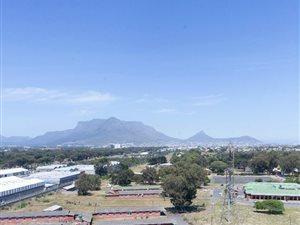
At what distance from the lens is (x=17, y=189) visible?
4150 cm

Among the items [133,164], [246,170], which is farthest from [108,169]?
[246,170]

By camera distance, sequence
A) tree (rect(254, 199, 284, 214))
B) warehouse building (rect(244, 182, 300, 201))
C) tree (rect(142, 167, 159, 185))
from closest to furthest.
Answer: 1. tree (rect(254, 199, 284, 214))
2. warehouse building (rect(244, 182, 300, 201))
3. tree (rect(142, 167, 159, 185))

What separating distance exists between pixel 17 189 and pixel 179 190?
1886 cm

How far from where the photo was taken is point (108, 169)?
63.6 m

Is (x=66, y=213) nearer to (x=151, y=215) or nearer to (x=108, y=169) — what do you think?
(x=151, y=215)

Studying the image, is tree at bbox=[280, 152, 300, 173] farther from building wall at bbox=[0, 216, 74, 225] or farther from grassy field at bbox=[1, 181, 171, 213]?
building wall at bbox=[0, 216, 74, 225]

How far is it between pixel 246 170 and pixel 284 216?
38399 mm

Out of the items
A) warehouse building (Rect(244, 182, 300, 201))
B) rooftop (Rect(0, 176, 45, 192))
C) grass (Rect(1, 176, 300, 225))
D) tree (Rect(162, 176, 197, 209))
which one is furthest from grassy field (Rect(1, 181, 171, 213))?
warehouse building (Rect(244, 182, 300, 201))

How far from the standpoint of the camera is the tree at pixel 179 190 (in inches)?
1264

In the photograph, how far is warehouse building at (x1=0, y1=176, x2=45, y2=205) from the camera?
39.1 meters

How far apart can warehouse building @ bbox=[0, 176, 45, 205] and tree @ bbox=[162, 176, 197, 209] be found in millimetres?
16841

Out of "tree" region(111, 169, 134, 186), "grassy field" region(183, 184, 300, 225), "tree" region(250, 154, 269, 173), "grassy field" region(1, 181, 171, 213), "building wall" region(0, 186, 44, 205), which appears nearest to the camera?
"grassy field" region(183, 184, 300, 225)

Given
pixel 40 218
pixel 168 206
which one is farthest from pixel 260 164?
pixel 40 218

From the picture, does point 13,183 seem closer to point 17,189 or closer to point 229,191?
point 17,189
